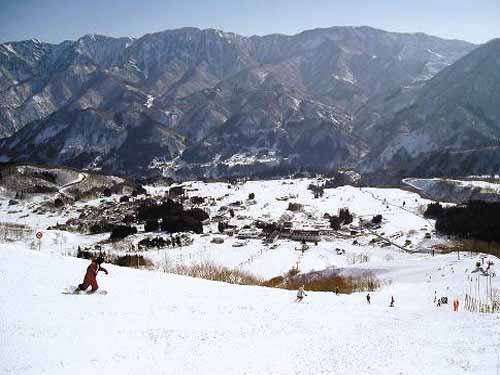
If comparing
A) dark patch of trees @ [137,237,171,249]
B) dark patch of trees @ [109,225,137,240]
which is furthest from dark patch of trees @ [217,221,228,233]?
dark patch of trees @ [109,225,137,240]

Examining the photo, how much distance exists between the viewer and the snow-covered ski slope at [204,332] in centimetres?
1856

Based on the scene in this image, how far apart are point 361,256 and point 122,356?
269ft

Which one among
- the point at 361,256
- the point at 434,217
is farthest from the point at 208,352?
the point at 434,217

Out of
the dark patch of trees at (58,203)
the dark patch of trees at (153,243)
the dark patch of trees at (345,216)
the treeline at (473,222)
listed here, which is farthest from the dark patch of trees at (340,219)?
the dark patch of trees at (58,203)

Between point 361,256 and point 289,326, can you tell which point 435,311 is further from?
point 361,256

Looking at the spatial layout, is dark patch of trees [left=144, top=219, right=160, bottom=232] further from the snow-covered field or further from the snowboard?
the snowboard

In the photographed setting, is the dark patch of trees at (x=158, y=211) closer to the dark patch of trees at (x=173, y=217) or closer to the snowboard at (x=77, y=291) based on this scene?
the dark patch of trees at (x=173, y=217)

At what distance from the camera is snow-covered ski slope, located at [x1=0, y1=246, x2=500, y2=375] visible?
1856cm

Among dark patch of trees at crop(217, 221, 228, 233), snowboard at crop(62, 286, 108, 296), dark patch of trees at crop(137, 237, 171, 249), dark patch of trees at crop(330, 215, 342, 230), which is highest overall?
snowboard at crop(62, 286, 108, 296)

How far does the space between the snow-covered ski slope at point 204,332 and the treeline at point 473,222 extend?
79817mm

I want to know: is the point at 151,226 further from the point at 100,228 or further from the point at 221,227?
the point at 221,227

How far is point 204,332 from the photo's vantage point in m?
23.0

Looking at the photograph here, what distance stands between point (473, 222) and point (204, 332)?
101958 millimetres

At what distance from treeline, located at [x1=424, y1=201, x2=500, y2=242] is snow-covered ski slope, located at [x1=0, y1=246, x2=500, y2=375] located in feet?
262
